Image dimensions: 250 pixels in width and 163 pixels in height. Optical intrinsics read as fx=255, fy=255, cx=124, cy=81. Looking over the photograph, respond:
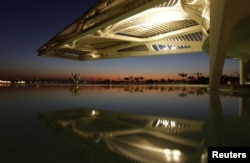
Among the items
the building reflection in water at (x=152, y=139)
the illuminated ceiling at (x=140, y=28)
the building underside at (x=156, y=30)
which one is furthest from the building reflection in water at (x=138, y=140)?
the illuminated ceiling at (x=140, y=28)

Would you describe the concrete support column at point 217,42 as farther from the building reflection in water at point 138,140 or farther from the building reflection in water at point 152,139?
the building reflection in water at point 138,140

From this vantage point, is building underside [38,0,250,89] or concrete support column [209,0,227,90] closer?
concrete support column [209,0,227,90]

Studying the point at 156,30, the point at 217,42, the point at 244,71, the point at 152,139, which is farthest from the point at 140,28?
the point at 152,139

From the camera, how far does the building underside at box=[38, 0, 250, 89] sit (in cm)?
1547

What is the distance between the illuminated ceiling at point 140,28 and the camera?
21.1 m

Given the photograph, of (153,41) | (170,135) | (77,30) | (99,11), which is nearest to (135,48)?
(153,41)

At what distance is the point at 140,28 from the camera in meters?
36.1

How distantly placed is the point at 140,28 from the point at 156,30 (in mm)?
2971

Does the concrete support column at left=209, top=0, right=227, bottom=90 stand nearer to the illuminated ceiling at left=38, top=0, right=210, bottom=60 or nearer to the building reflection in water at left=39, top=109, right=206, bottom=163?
the illuminated ceiling at left=38, top=0, right=210, bottom=60

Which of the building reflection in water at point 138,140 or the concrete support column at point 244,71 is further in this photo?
the concrete support column at point 244,71

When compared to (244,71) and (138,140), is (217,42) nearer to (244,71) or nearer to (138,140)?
(138,140)

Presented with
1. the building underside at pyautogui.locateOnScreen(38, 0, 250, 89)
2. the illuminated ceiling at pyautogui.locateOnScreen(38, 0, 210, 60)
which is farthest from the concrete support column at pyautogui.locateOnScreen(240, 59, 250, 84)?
the illuminated ceiling at pyautogui.locateOnScreen(38, 0, 210, 60)

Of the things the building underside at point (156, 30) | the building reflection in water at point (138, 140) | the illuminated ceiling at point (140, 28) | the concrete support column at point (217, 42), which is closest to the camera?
the building reflection in water at point (138, 140)

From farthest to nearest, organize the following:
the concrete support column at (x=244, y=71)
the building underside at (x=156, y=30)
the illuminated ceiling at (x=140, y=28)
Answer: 1. the concrete support column at (x=244, y=71)
2. the illuminated ceiling at (x=140, y=28)
3. the building underside at (x=156, y=30)
